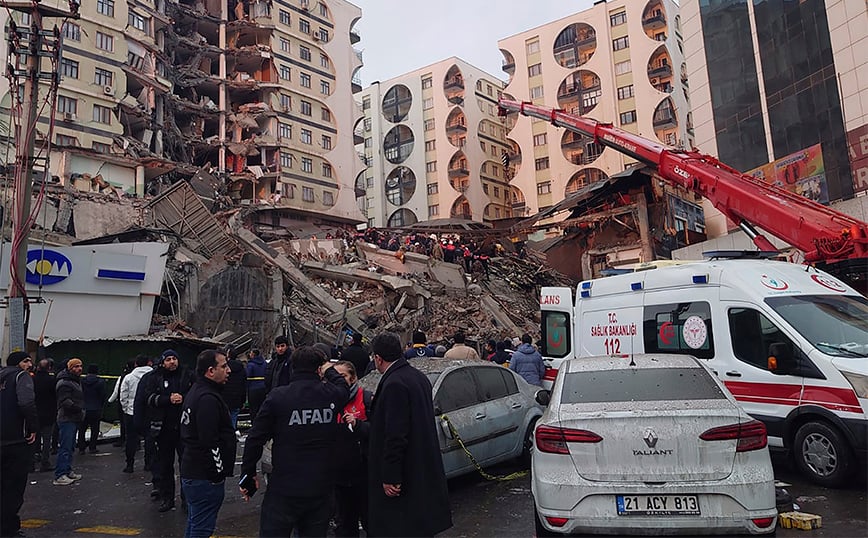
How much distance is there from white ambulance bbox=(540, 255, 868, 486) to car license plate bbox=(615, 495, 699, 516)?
9.72ft

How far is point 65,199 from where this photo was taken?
21.5 metres

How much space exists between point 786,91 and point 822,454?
2055 cm

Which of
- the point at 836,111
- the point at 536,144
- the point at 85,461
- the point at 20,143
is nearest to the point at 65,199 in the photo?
the point at 20,143

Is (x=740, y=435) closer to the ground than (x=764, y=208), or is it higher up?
closer to the ground

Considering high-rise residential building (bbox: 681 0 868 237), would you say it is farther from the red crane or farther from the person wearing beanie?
the person wearing beanie

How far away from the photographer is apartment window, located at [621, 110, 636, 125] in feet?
164

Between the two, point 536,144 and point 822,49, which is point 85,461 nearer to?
point 822,49

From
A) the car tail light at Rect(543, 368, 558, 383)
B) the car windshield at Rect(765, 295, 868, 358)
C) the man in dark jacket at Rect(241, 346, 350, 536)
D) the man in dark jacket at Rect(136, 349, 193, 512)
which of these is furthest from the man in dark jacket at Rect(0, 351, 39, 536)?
the car windshield at Rect(765, 295, 868, 358)

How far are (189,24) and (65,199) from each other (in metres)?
31.3

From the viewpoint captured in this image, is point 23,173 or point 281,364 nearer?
point 281,364

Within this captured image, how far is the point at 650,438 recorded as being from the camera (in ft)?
13.7

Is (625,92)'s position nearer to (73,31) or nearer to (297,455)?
(73,31)

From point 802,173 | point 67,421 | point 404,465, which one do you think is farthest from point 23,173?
point 802,173

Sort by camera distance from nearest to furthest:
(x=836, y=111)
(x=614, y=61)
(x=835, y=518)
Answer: (x=835, y=518) → (x=836, y=111) → (x=614, y=61)
